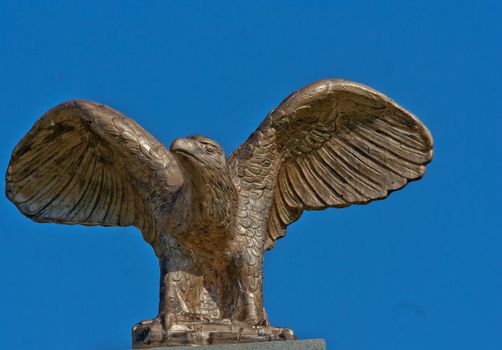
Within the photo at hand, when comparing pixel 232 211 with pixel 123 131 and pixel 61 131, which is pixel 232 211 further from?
pixel 61 131

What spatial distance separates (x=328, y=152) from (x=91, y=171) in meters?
1.91

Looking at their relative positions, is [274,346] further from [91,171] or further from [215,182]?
[91,171]

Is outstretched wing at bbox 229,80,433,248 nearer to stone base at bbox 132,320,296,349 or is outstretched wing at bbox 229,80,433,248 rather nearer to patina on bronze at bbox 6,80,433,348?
patina on bronze at bbox 6,80,433,348

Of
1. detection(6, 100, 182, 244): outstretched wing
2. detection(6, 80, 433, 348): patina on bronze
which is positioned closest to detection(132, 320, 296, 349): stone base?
detection(6, 80, 433, 348): patina on bronze

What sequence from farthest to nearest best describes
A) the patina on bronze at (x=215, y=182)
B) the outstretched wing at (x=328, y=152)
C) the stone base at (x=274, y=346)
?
the outstretched wing at (x=328, y=152)
the patina on bronze at (x=215, y=182)
the stone base at (x=274, y=346)

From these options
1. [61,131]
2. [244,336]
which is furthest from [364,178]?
[61,131]

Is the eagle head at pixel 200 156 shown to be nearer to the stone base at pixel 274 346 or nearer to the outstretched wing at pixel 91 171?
the outstretched wing at pixel 91 171

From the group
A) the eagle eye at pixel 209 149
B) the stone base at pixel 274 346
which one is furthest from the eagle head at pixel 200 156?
the stone base at pixel 274 346

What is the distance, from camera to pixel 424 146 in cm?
742

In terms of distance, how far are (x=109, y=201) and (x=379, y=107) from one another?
7.54 feet

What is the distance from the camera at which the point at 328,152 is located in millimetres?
7652

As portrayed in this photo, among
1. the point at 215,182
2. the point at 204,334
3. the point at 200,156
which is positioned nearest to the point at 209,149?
the point at 200,156

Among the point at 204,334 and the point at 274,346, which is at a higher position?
the point at 204,334

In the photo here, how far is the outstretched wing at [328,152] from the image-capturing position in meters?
7.23
